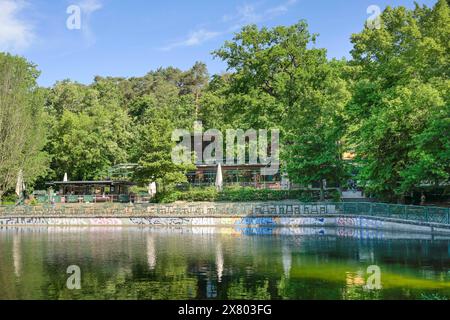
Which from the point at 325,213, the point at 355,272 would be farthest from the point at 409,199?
the point at 355,272

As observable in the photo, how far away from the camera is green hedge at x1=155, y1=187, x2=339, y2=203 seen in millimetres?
51312

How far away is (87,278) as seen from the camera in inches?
898

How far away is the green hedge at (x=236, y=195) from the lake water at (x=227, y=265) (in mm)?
11181

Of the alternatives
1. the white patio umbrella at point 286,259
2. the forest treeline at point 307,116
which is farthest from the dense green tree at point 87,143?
the white patio umbrella at point 286,259

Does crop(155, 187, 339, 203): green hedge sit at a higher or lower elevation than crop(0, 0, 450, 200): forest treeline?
lower

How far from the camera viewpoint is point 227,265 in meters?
25.6

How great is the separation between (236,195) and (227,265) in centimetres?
2657

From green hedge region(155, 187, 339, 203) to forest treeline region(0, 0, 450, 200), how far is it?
1.96 metres

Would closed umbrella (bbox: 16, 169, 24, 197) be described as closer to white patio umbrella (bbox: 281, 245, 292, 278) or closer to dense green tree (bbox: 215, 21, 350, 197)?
dense green tree (bbox: 215, 21, 350, 197)

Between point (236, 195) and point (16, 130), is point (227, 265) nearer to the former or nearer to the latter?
point (236, 195)

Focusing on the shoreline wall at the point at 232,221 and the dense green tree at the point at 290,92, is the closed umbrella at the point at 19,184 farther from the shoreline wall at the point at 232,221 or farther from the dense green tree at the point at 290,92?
the dense green tree at the point at 290,92

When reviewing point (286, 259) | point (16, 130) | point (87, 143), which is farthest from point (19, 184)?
point (286, 259)

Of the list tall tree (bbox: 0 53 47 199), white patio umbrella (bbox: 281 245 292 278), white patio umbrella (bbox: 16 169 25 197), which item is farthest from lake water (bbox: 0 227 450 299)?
white patio umbrella (bbox: 16 169 25 197)
